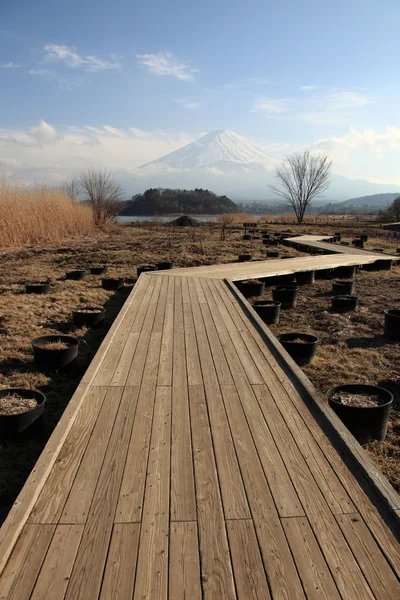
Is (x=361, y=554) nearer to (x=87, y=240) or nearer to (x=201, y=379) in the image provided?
(x=201, y=379)

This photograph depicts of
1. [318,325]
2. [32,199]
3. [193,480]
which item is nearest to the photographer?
[193,480]

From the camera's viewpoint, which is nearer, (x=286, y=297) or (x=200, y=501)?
(x=200, y=501)

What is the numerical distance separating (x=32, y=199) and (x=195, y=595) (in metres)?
17.0

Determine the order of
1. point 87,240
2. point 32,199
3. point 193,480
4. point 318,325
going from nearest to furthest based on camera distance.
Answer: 1. point 193,480
2. point 318,325
3. point 32,199
4. point 87,240

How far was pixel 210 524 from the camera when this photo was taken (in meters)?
2.00

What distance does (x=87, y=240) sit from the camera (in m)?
19.1

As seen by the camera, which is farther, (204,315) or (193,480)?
(204,315)

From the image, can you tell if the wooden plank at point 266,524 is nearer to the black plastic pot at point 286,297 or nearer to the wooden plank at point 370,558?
the wooden plank at point 370,558

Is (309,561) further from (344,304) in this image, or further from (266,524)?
(344,304)

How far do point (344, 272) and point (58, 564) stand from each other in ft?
33.6

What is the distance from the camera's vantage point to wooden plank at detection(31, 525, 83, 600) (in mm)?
1649

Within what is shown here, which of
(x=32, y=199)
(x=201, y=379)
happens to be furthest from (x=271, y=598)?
(x=32, y=199)

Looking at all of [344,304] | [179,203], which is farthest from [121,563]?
[179,203]

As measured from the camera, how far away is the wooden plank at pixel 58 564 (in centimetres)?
165
